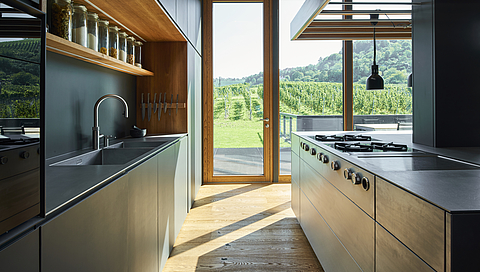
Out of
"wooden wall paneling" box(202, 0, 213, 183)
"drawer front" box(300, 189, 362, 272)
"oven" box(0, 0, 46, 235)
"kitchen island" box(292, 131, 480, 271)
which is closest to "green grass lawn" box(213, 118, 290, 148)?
"wooden wall paneling" box(202, 0, 213, 183)

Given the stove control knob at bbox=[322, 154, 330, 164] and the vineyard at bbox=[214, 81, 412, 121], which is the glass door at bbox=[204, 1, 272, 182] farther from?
the stove control knob at bbox=[322, 154, 330, 164]

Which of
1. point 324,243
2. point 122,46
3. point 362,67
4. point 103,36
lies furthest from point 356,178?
point 362,67

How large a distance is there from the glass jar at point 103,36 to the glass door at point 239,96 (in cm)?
234

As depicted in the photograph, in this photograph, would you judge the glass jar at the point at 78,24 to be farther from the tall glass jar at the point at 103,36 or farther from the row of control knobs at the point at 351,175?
the row of control knobs at the point at 351,175

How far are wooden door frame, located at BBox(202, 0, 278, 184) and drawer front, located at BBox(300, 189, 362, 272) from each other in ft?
6.02

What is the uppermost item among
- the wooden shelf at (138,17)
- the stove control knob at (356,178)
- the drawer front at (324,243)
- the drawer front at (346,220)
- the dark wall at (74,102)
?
the wooden shelf at (138,17)

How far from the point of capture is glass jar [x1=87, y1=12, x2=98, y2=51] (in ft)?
5.84

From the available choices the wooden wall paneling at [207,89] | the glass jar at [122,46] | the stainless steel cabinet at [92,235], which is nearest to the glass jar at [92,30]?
the glass jar at [122,46]

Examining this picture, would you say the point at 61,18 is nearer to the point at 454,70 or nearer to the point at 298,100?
the point at 454,70

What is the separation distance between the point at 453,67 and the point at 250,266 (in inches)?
74.0

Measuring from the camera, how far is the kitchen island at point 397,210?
2.36 ft

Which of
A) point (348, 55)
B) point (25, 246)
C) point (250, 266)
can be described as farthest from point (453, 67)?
point (348, 55)

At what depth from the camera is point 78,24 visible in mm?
1648

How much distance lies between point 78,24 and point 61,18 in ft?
0.43
